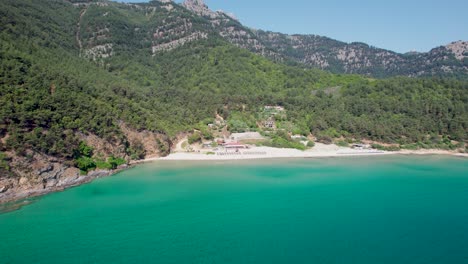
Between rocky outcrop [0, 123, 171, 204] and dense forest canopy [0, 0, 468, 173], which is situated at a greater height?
dense forest canopy [0, 0, 468, 173]

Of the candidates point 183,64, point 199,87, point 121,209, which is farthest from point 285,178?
point 183,64

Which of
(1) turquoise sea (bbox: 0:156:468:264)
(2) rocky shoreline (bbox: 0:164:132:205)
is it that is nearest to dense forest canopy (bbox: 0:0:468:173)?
(2) rocky shoreline (bbox: 0:164:132:205)

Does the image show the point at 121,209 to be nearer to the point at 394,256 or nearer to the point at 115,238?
the point at 115,238

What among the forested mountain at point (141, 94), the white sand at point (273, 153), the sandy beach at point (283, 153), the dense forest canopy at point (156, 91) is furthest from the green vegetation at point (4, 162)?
the white sand at point (273, 153)

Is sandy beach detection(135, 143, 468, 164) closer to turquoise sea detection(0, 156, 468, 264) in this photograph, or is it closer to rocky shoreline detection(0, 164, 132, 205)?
turquoise sea detection(0, 156, 468, 264)

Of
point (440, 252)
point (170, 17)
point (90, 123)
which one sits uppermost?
point (170, 17)

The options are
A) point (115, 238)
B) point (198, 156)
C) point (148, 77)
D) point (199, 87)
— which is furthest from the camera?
point (148, 77)

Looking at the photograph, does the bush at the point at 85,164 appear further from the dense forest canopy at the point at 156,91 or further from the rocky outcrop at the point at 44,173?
the dense forest canopy at the point at 156,91
